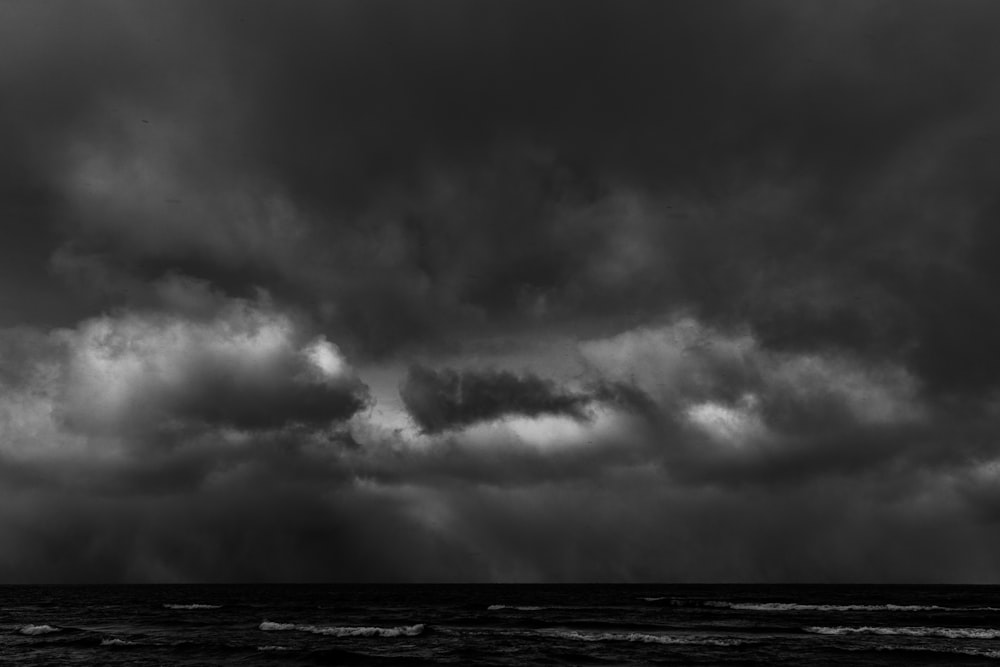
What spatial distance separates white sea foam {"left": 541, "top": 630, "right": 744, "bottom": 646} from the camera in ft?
192

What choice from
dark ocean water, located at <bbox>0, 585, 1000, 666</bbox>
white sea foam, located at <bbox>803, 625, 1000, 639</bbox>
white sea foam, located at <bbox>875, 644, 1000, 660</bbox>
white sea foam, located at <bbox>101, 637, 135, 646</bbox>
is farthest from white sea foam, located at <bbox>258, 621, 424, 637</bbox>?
white sea foam, located at <bbox>875, 644, 1000, 660</bbox>

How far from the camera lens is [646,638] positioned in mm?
60750

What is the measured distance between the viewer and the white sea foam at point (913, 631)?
213ft

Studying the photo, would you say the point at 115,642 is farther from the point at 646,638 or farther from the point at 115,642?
the point at 646,638

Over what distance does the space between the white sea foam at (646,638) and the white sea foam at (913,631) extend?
43.4ft

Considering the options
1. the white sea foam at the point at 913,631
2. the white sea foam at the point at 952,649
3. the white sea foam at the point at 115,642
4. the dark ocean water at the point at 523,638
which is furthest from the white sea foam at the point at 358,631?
the white sea foam at the point at 952,649

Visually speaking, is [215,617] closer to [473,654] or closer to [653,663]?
[473,654]

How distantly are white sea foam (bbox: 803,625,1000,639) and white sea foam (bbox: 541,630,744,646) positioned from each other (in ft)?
43.4

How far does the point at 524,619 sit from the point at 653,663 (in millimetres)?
40814

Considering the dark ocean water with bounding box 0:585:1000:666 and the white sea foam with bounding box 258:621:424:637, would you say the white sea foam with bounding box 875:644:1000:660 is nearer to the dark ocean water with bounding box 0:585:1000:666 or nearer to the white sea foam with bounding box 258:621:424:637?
the dark ocean water with bounding box 0:585:1000:666

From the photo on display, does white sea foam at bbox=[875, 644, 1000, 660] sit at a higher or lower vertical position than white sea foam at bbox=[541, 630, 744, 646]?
higher

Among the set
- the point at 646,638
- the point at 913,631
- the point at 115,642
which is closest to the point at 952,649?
the point at 913,631

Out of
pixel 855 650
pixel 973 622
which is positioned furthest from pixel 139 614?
pixel 973 622

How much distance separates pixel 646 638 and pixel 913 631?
30074 mm
